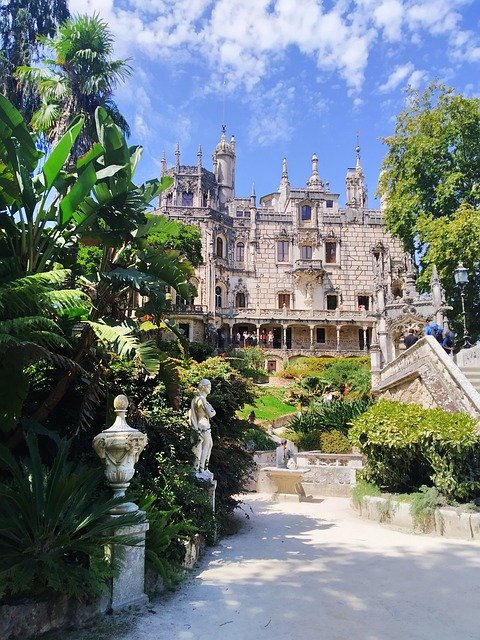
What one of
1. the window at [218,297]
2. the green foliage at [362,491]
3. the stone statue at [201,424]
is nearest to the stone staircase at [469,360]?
the green foliage at [362,491]

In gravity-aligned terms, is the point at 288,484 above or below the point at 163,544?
below

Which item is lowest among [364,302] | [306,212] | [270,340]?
[270,340]

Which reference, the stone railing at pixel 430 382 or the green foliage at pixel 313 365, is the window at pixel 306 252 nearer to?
the green foliage at pixel 313 365

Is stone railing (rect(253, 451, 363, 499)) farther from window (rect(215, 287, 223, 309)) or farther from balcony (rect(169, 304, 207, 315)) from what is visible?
window (rect(215, 287, 223, 309))

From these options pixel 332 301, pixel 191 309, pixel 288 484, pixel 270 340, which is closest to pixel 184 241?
pixel 191 309

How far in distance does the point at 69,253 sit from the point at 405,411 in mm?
6650

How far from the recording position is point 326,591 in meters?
5.08

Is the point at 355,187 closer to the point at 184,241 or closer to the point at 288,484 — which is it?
the point at 184,241

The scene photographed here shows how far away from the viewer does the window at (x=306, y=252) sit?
43.6m

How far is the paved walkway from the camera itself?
4.17 m

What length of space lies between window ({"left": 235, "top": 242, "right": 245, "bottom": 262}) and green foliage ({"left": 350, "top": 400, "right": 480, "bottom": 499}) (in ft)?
113

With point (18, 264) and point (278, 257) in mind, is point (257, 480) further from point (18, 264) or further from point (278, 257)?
point (278, 257)

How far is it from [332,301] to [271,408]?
67.5 ft

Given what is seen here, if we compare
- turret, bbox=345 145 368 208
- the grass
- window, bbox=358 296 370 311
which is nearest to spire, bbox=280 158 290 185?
turret, bbox=345 145 368 208
